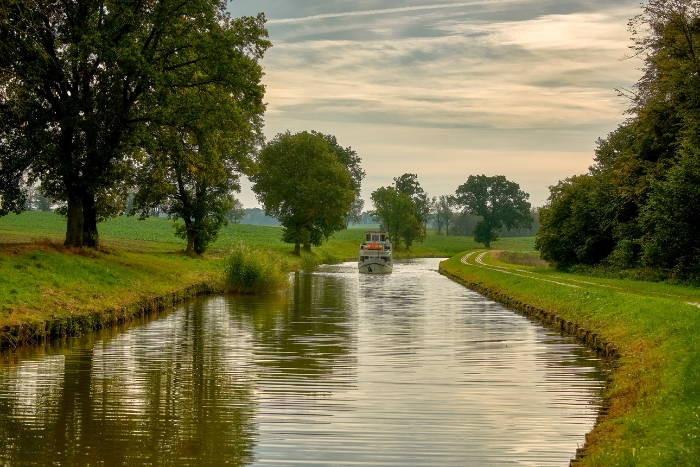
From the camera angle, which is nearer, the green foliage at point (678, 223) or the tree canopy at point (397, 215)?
the green foliage at point (678, 223)

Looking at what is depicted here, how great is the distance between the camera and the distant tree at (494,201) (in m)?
155

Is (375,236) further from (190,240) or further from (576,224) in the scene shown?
(576,224)

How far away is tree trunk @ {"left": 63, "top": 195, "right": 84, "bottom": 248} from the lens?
34.3 meters

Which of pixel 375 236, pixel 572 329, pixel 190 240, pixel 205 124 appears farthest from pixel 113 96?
pixel 375 236

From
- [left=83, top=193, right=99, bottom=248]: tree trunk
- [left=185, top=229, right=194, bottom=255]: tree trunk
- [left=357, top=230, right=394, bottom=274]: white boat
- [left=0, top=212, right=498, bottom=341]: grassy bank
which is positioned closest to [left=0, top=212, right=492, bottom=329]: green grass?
[left=0, top=212, right=498, bottom=341]: grassy bank

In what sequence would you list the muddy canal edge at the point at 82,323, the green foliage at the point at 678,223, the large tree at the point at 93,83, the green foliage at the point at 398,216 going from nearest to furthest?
1. the muddy canal edge at the point at 82,323
2. the large tree at the point at 93,83
3. the green foliage at the point at 678,223
4. the green foliage at the point at 398,216

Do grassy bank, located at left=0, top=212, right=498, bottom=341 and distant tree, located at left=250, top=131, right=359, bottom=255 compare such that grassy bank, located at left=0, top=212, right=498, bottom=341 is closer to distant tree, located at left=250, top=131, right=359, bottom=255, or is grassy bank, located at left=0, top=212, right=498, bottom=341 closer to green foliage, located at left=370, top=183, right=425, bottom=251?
distant tree, located at left=250, top=131, right=359, bottom=255

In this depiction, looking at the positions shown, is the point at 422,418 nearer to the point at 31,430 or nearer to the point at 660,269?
the point at 31,430

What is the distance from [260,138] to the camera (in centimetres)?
7419

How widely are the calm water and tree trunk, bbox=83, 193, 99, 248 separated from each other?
484 inches

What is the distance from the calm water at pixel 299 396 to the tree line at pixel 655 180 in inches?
571

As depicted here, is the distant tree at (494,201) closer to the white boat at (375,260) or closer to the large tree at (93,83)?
the white boat at (375,260)

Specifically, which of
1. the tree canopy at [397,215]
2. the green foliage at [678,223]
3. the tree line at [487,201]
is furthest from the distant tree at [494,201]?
the green foliage at [678,223]

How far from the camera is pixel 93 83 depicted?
34.7 meters
